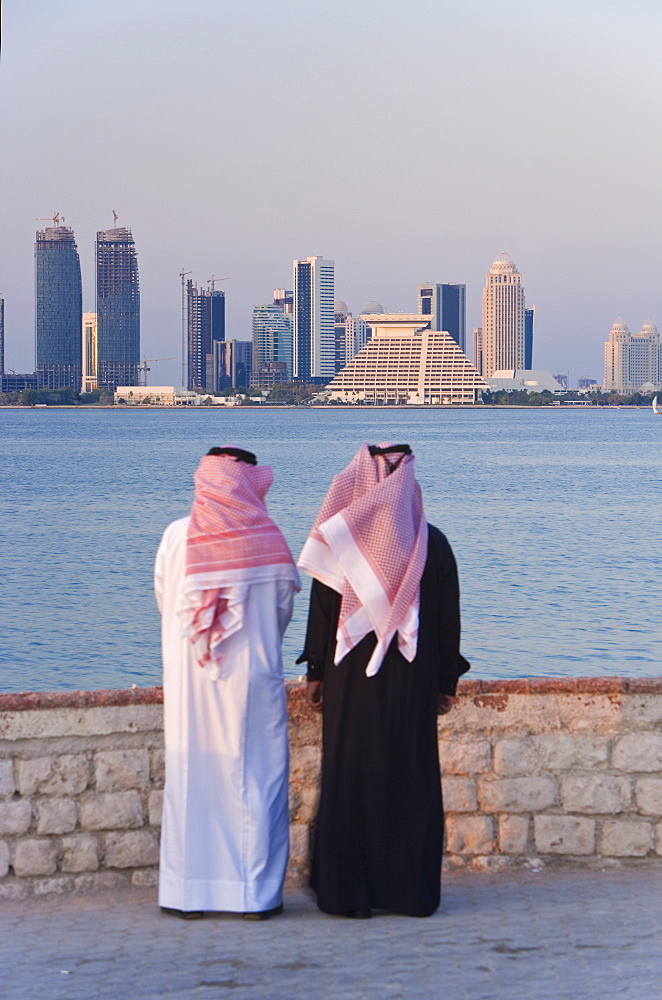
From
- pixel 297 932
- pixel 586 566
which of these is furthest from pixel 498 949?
pixel 586 566

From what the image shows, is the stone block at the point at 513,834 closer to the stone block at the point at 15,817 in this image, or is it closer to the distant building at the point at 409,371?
the stone block at the point at 15,817

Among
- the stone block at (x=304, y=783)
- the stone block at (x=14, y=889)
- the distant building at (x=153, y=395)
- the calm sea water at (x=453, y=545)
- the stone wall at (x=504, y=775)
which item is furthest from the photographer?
the distant building at (x=153, y=395)

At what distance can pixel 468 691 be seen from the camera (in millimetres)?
4414

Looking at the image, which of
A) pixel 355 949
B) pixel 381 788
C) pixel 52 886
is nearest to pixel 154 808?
pixel 52 886

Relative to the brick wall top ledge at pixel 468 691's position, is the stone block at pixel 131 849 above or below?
below

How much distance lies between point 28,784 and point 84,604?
20926 millimetres

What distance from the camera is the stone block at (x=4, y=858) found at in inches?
166

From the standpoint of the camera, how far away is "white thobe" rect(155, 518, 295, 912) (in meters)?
3.87

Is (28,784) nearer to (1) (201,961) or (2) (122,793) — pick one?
(2) (122,793)

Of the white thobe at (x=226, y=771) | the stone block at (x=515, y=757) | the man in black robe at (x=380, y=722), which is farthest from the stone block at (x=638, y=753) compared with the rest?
the white thobe at (x=226, y=771)

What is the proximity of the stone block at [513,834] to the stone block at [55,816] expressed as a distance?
1456 millimetres

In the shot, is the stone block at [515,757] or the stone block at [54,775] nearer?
the stone block at [54,775]

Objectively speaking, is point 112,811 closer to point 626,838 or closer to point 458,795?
point 458,795

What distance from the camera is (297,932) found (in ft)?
12.4
